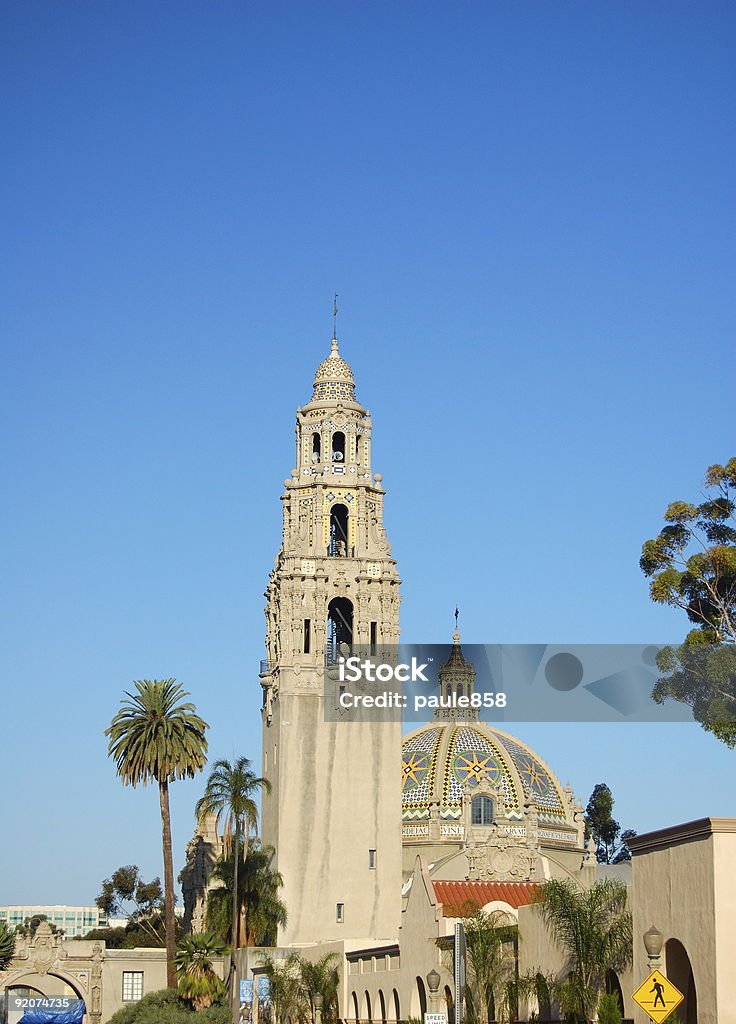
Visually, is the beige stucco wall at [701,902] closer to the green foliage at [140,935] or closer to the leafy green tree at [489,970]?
the leafy green tree at [489,970]

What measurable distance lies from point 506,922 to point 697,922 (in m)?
22.3

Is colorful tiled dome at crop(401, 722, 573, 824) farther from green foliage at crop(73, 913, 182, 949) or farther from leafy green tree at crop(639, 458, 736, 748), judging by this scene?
leafy green tree at crop(639, 458, 736, 748)

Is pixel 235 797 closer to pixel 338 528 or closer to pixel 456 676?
pixel 338 528

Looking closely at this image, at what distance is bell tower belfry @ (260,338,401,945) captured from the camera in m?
77.5

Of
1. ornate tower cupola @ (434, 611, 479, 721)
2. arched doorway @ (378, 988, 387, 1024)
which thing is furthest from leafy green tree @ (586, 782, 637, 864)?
arched doorway @ (378, 988, 387, 1024)

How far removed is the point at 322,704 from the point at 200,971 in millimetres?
13733

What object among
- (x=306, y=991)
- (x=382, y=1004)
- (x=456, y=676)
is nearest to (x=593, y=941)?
(x=382, y=1004)

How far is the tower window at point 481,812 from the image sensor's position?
99.2 metres

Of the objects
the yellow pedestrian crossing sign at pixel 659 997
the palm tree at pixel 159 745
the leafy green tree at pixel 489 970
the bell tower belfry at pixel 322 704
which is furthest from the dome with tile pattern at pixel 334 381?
the yellow pedestrian crossing sign at pixel 659 997

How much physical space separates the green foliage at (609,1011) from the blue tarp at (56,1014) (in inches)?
1780

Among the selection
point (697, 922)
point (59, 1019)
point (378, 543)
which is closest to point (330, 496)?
point (378, 543)

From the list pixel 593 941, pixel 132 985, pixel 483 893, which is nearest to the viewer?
pixel 593 941

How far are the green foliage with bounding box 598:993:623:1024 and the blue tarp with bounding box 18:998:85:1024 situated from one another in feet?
148

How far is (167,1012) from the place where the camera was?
225ft
